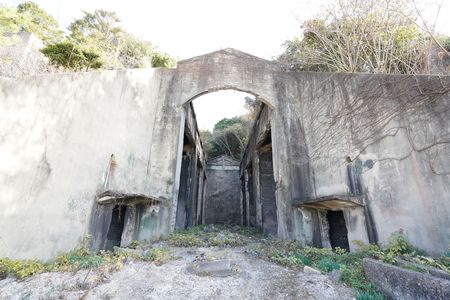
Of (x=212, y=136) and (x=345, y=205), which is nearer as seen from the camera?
(x=345, y=205)

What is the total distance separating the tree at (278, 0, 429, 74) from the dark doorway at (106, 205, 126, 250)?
10.8 meters

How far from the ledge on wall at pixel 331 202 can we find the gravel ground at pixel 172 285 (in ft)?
9.44

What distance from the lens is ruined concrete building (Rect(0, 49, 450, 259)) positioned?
567cm

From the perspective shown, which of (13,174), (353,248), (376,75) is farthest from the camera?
(376,75)

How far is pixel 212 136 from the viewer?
78.1ft

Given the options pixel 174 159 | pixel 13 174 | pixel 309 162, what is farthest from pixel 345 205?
pixel 13 174

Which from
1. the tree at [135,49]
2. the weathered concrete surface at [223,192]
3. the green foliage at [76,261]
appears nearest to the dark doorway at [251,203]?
the weathered concrete surface at [223,192]

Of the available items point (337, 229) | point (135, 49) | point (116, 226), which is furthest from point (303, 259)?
point (135, 49)

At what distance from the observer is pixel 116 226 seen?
8.58m

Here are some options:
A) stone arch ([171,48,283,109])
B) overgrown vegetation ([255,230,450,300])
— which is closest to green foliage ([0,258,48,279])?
overgrown vegetation ([255,230,450,300])

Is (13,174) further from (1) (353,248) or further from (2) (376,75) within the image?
(2) (376,75)

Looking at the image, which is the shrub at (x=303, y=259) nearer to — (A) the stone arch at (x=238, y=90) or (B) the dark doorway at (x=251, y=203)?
(A) the stone arch at (x=238, y=90)

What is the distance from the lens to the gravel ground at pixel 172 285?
12.6 feet

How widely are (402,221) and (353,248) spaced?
1484 millimetres
